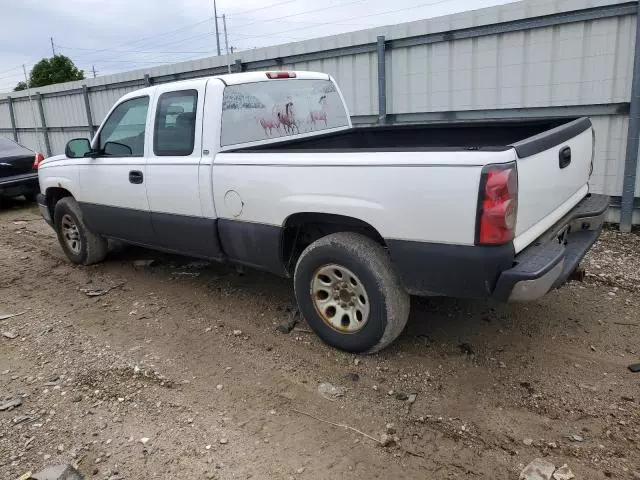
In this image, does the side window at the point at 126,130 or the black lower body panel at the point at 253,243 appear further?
the side window at the point at 126,130

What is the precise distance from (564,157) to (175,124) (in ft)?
9.87

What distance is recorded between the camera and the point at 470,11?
6582mm

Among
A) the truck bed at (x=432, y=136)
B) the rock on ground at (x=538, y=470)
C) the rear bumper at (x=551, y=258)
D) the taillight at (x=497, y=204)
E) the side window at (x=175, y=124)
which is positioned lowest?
the rock on ground at (x=538, y=470)

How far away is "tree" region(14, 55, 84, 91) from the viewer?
1545 inches

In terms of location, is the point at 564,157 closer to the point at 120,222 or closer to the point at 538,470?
the point at 538,470

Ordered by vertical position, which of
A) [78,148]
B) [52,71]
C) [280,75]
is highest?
[52,71]

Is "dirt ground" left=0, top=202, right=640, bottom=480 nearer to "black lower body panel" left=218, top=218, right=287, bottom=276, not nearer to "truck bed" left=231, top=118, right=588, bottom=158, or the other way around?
"black lower body panel" left=218, top=218, right=287, bottom=276

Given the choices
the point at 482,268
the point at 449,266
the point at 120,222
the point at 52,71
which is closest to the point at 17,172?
the point at 120,222

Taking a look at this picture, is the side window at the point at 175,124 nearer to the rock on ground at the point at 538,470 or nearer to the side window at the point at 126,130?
the side window at the point at 126,130

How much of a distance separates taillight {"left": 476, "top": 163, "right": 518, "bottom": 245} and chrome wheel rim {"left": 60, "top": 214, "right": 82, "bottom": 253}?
4741 mm

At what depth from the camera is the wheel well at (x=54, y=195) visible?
242 inches

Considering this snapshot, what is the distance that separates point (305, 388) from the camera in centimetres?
337

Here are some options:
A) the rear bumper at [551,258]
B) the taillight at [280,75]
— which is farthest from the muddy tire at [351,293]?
the taillight at [280,75]

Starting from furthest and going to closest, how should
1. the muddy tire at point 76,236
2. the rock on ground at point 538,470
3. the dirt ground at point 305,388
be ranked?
the muddy tire at point 76,236, the dirt ground at point 305,388, the rock on ground at point 538,470
